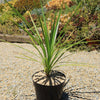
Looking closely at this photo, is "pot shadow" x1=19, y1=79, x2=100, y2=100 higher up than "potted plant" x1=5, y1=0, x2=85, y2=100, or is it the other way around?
"potted plant" x1=5, y1=0, x2=85, y2=100

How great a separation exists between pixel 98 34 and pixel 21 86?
3.25 m

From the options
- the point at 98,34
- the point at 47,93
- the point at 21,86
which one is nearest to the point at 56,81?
the point at 47,93

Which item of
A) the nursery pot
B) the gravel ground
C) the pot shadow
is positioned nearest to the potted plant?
the nursery pot

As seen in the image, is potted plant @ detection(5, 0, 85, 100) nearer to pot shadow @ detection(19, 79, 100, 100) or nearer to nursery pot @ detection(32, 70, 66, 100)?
nursery pot @ detection(32, 70, 66, 100)

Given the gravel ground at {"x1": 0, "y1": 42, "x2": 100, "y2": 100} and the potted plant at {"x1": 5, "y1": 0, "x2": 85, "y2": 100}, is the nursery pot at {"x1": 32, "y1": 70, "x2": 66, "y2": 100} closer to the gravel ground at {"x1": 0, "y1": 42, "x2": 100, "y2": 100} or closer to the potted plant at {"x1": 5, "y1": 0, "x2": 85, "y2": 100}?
the potted plant at {"x1": 5, "y1": 0, "x2": 85, "y2": 100}

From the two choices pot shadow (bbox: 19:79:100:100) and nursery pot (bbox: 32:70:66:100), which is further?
pot shadow (bbox: 19:79:100:100)

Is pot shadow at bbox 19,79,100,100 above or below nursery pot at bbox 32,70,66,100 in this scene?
below

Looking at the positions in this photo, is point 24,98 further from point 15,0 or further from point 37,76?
point 15,0

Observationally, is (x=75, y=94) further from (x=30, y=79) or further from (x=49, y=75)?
(x=30, y=79)

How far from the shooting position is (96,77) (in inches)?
120

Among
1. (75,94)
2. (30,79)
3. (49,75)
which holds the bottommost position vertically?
(75,94)

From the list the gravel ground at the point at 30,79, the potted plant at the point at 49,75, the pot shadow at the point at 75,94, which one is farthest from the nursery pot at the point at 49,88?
the pot shadow at the point at 75,94

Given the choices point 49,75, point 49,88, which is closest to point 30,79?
point 49,75

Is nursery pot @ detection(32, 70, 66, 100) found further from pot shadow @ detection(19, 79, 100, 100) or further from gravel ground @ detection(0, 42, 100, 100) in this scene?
pot shadow @ detection(19, 79, 100, 100)
